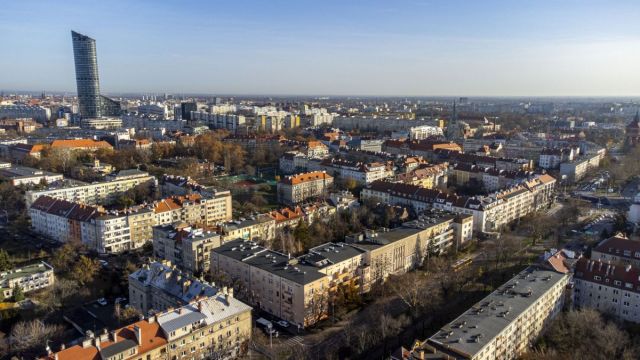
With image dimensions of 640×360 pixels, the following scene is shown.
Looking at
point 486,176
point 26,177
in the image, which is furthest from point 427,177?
point 26,177

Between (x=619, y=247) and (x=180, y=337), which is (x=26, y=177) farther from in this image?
(x=619, y=247)

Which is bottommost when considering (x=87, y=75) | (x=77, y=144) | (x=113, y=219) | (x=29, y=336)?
(x=29, y=336)

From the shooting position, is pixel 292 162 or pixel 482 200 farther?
pixel 292 162

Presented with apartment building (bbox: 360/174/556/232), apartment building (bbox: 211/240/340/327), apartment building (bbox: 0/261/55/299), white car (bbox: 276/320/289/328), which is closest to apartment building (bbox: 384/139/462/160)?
apartment building (bbox: 360/174/556/232)

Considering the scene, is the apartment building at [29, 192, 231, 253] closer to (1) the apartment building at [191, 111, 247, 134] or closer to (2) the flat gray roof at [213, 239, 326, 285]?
(2) the flat gray roof at [213, 239, 326, 285]

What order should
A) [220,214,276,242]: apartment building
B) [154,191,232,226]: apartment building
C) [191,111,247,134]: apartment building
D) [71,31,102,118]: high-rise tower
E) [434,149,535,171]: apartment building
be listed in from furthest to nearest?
[71,31,102,118]: high-rise tower → [191,111,247,134]: apartment building → [434,149,535,171]: apartment building → [154,191,232,226]: apartment building → [220,214,276,242]: apartment building

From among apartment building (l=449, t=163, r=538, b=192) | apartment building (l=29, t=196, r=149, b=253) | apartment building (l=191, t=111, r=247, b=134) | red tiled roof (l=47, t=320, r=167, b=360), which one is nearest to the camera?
red tiled roof (l=47, t=320, r=167, b=360)
